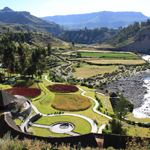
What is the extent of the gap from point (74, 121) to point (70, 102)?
1285 centimetres

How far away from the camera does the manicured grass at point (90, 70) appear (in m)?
145

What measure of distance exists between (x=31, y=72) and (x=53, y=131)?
4350cm

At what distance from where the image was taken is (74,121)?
214ft

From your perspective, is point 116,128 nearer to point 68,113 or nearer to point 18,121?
point 68,113

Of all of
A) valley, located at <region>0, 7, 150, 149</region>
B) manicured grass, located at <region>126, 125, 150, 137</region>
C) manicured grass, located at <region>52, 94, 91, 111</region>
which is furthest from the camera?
manicured grass, located at <region>52, 94, 91, 111</region>

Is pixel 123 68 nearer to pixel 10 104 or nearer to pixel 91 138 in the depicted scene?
pixel 10 104

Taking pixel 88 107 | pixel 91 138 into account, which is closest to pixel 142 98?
pixel 88 107

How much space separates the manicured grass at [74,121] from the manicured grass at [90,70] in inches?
2917

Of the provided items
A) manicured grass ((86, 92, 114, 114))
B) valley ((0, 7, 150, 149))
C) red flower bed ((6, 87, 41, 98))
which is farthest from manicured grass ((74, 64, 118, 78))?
red flower bed ((6, 87, 41, 98))

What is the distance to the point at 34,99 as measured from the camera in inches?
3066

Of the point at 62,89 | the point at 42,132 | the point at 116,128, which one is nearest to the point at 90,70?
the point at 62,89

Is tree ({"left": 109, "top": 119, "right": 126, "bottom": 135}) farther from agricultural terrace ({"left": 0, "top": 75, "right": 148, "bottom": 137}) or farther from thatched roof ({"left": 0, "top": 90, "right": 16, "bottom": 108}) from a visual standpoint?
thatched roof ({"left": 0, "top": 90, "right": 16, "bottom": 108})

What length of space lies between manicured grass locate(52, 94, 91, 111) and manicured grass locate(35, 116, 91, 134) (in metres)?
5.86

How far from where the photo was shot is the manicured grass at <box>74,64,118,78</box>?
145 meters
